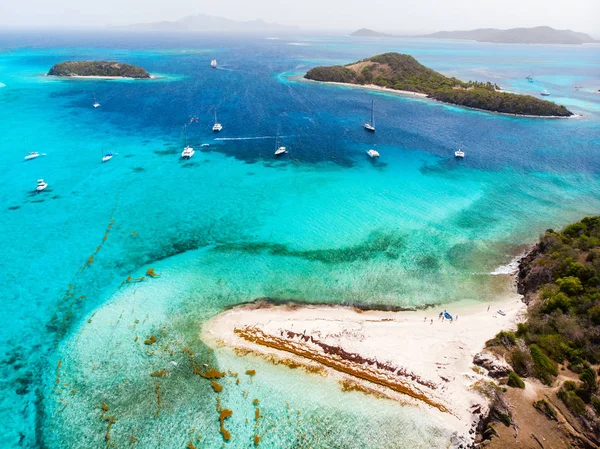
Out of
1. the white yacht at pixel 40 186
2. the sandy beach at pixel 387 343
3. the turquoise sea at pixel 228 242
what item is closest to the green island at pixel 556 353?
the sandy beach at pixel 387 343

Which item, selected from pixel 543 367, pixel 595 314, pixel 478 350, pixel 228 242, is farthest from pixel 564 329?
pixel 228 242

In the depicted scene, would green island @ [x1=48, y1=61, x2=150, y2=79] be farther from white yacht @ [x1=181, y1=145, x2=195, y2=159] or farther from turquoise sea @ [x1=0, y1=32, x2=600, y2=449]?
white yacht @ [x1=181, y1=145, x2=195, y2=159]

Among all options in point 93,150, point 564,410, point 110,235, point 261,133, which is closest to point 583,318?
point 564,410

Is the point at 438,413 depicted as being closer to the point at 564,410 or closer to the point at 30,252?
the point at 564,410

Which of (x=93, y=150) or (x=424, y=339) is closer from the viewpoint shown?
(x=424, y=339)

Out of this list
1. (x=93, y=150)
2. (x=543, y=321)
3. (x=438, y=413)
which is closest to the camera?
(x=438, y=413)

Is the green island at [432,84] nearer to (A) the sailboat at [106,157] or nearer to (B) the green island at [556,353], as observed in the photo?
(B) the green island at [556,353]
